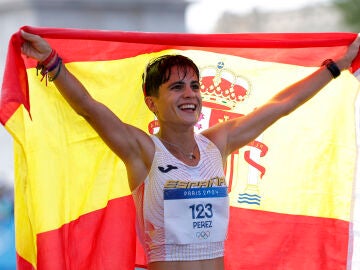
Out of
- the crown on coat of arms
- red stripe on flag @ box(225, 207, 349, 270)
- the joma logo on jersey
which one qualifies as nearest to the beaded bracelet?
the joma logo on jersey

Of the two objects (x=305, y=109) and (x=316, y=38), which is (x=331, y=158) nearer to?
(x=305, y=109)

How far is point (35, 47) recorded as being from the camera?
14.3 ft

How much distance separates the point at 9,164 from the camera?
15203mm

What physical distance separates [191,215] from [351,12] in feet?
84.4

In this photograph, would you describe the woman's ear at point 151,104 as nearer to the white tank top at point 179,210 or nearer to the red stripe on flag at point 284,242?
the white tank top at point 179,210

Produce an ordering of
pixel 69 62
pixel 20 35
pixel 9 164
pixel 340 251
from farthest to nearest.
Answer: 1. pixel 9 164
2. pixel 340 251
3. pixel 69 62
4. pixel 20 35

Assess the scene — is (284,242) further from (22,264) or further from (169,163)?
(22,264)

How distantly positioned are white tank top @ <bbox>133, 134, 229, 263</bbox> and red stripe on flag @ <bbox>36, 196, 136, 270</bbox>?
39 centimetres

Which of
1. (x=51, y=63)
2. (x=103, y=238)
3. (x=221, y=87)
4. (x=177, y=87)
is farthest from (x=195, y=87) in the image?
(x=103, y=238)

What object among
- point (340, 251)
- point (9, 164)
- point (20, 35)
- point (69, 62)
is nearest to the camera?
point (20, 35)

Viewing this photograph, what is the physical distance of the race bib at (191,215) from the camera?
14.5 feet

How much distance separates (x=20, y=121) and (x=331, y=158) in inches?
66.9

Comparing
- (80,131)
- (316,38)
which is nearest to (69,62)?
(80,131)

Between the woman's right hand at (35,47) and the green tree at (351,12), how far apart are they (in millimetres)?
24962
